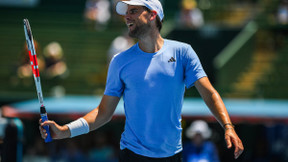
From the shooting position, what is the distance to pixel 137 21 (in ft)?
13.0

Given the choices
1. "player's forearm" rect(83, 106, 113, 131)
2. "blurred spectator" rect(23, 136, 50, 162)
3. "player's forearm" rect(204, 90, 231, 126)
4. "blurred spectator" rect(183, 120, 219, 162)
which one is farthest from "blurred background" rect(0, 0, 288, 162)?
"player's forearm" rect(204, 90, 231, 126)

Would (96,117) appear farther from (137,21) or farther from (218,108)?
(218,108)

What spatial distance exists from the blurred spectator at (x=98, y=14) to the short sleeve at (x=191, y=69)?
34.8 ft

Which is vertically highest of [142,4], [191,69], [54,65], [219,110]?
[142,4]

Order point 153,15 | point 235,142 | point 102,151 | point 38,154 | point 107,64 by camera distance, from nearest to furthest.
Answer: point 235,142 < point 153,15 < point 102,151 < point 38,154 < point 107,64

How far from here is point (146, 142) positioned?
3912 mm

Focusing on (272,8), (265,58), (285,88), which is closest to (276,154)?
(285,88)

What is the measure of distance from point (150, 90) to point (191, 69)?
34 cm

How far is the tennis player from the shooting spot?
3.88 metres

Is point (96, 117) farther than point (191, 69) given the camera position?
Yes

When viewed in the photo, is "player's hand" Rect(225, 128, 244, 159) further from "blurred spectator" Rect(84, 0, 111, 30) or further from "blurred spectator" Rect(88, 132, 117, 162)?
"blurred spectator" Rect(84, 0, 111, 30)

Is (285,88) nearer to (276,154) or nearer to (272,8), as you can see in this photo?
(276,154)

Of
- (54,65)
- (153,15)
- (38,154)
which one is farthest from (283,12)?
(153,15)

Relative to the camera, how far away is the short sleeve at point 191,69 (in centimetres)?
392
